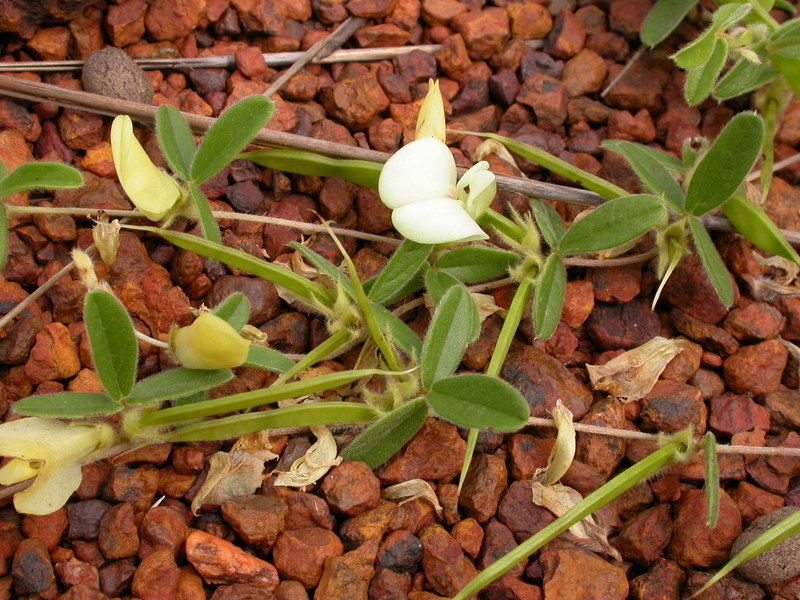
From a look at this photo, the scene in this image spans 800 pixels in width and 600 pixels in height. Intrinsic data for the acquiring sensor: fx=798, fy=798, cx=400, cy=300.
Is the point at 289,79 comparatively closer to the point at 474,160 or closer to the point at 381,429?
the point at 474,160

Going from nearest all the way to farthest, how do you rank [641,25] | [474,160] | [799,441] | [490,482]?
[490,482], [799,441], [474,160], [641,25]

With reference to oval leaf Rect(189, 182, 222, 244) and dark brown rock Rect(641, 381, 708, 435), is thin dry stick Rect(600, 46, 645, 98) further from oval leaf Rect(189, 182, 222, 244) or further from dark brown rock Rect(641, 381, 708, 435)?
oval leaf Rect(189, 182, 222, 244)

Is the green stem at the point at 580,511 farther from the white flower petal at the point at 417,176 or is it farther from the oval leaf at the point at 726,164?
the white flower petal at the point at 417,176

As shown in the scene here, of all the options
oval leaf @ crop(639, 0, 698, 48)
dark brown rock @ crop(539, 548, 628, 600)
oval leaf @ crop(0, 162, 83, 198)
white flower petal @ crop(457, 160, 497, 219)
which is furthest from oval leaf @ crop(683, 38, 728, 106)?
oval leaf @ crop(0, 162, 83, 198)

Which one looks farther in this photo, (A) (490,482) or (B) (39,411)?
(A) (490,482)

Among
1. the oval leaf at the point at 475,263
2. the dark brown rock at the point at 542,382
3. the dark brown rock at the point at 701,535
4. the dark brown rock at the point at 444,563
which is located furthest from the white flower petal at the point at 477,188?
the dark brown rock at the point at 701,535

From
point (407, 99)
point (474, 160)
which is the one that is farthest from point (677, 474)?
point (407, 99)

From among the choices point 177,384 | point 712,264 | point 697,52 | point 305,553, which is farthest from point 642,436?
point 177,384
